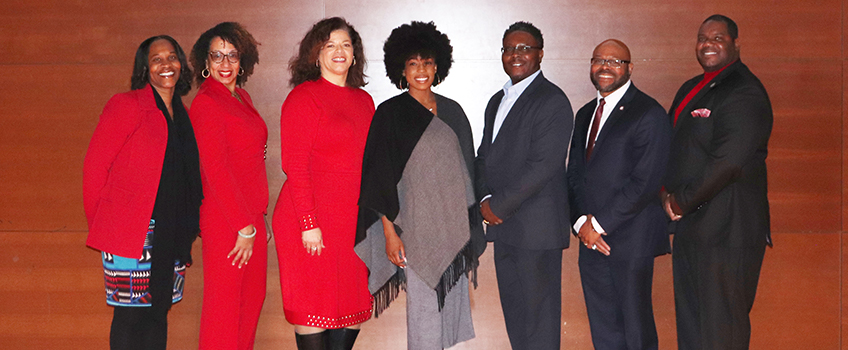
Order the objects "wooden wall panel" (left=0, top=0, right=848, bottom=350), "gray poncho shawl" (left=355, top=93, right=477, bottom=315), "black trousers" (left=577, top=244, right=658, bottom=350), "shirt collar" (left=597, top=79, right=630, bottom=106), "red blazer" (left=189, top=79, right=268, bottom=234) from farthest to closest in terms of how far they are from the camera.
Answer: "wooden wall panel" (left=0, top=0, right=848, bottom=350)
"shirt collar" (left=597, top=79, right=630, bottom=106)
"black trousers" (left=577, top=244, right=658, bottom=350)
"red blazer" (left=189, top=79, right=268, bottom=234)
"gray poncho shawl" (left=355, top=93, right=477, bottom=315)

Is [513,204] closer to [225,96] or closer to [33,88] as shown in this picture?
[225,96]

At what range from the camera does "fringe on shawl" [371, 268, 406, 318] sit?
277 cm

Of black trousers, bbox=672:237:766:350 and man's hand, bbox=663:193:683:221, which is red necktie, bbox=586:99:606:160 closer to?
man's hand, bbox=663:193:683:221

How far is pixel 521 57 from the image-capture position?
3.03 m

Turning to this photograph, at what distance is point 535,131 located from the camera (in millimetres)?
2824

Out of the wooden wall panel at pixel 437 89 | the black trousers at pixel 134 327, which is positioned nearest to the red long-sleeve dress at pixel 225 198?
the black trousers at pixel 134 327

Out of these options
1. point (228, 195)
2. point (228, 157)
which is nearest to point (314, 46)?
point (228, 157)

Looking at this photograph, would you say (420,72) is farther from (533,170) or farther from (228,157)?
(228,157)

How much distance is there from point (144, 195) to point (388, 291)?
118 cm

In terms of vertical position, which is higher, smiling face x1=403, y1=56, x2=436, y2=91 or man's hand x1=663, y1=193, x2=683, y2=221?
smiling face x1=403, y1=56, x2=436, y2=91

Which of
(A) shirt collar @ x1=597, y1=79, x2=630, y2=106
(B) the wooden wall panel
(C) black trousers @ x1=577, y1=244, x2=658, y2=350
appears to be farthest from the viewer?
(B) the wooden wall panel

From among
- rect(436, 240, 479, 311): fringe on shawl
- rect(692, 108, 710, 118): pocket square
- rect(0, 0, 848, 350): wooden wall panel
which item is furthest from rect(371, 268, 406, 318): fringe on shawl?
rect(692, 108, 710, 118): pocket square

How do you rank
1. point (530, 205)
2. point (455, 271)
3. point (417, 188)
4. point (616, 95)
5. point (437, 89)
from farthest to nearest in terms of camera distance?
1. point (437, 89)
2. point (616, 95)
3. point (530, 205)
4. point (455, 271)
5. point (417, 188)

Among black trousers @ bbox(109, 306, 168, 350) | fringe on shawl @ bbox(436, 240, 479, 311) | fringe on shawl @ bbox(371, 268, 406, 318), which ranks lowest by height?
black trousers @ bbox(109, 306, 168, 350)
